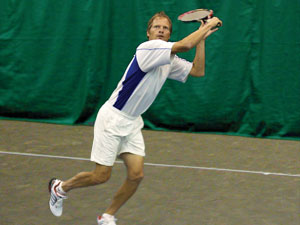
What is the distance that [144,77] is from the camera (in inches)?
126

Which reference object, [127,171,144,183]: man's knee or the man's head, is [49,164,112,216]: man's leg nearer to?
[127,171,144,183]: man's knee

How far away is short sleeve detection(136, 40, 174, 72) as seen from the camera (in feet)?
10.0

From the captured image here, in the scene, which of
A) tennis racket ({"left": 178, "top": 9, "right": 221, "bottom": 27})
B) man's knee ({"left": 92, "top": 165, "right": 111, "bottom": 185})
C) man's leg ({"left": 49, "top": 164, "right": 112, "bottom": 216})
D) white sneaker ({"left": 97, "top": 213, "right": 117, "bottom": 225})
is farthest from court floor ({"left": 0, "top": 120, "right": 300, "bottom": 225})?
tennis racket ({"left": 178, "top": 9, "right": 221, "bottom": 27})

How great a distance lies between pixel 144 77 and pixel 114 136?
1.43 ft

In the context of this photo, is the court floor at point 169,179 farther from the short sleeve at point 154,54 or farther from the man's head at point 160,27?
the man's head at point 160,27

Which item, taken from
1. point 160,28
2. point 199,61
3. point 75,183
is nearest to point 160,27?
point 160,28

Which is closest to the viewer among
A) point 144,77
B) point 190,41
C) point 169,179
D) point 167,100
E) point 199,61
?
point 190,41

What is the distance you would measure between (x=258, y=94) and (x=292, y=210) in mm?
2777

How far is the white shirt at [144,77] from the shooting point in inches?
121

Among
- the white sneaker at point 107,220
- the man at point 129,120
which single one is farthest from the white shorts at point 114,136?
the white sneaker at point 107,220

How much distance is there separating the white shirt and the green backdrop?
336cm

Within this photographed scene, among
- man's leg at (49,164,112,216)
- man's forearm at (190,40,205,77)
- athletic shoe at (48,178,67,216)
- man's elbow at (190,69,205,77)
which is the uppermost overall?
man's forearm at (190,40,205,77)

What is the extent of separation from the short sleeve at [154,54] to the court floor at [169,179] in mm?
1194

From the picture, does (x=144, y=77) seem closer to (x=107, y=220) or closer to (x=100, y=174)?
(x=100, y=174)
